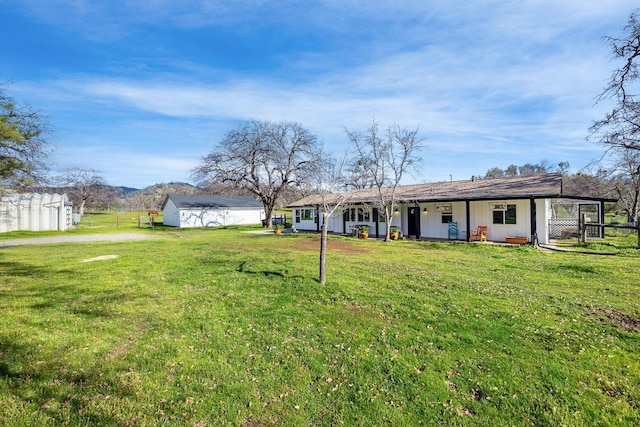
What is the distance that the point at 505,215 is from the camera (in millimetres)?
18219

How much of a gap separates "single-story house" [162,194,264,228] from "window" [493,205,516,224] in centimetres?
3317

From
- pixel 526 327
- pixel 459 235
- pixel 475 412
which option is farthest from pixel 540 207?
pixel 475 412

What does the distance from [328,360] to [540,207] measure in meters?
17.1

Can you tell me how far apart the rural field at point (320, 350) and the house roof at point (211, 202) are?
31491 mm

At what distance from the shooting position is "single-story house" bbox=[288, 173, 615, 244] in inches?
664

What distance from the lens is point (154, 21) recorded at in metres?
11.9

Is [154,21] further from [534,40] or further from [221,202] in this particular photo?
[221,202]

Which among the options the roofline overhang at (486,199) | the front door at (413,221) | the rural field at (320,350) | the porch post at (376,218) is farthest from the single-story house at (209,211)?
the rural field at (320,350)

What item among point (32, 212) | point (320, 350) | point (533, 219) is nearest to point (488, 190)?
point (533, 219)

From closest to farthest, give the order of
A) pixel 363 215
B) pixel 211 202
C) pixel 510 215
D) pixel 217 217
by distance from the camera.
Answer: pixel 510 215 < pixel 363 215 < pixel 217 217 < pixel 211 202

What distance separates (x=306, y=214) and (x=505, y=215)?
17.2m

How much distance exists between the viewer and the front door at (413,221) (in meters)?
22.0

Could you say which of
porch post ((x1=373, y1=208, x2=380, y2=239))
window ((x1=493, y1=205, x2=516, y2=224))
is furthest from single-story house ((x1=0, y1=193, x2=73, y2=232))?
window ((x1=493, y1=205, x2=516, y2=224))

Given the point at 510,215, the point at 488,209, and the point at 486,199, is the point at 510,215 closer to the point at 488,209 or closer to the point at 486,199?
the point at 488,209
